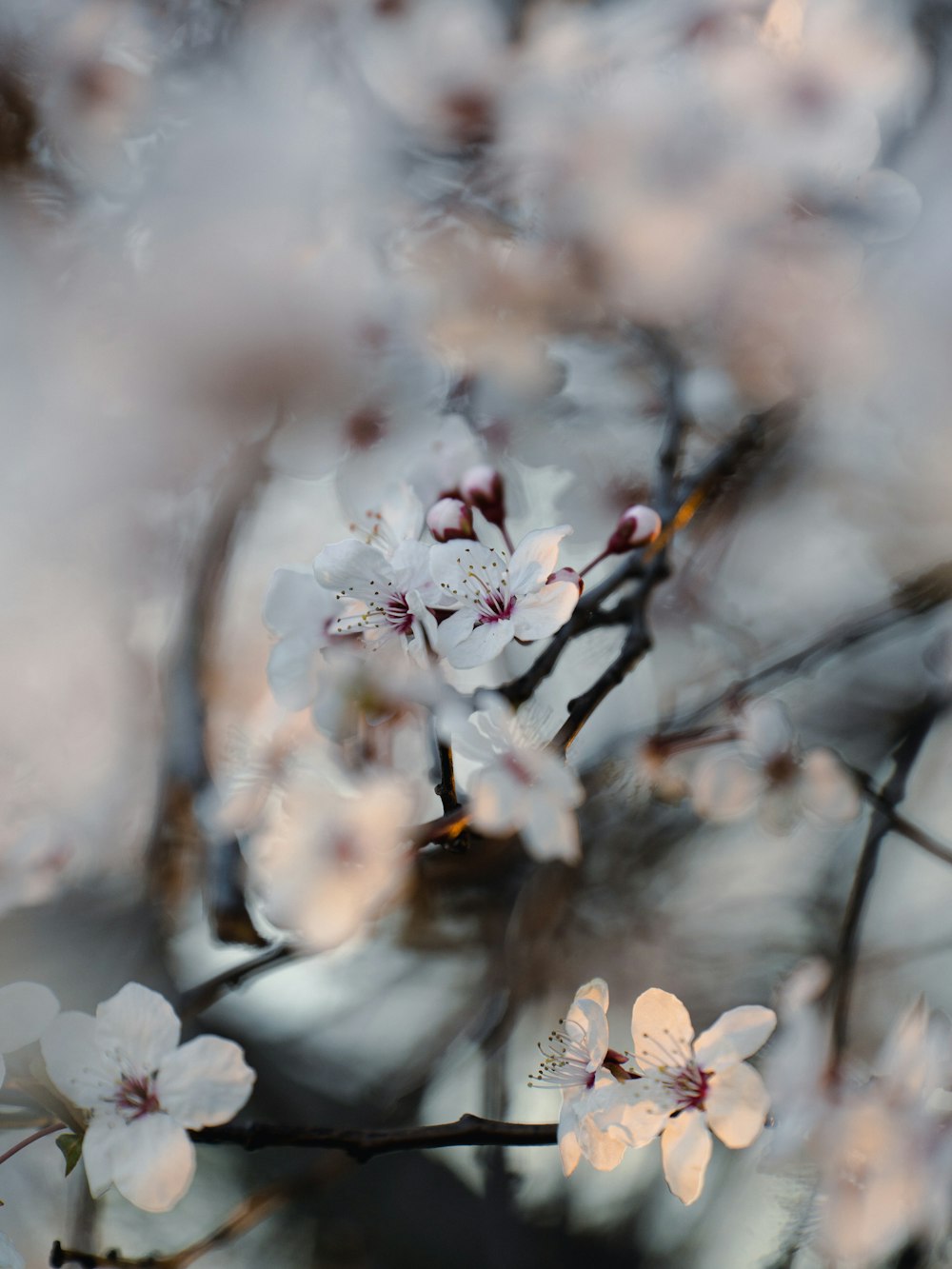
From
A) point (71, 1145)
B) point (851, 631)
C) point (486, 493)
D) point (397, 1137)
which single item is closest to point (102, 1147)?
point (71, 1145)

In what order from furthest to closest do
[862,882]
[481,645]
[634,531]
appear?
[862,882], [634,531], [481,645]

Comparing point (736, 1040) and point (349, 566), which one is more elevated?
point (349, 566)

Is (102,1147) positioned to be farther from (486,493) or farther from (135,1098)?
(486,493)

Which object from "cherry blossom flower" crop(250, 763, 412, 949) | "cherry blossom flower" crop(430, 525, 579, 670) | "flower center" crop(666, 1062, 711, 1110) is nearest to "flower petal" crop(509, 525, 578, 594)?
"cherry blossom flower" crop(430, 525, 579, 670)

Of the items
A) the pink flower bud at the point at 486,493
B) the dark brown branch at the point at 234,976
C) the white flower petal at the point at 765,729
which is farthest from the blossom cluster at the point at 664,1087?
the white flower petal at the point at 765,729

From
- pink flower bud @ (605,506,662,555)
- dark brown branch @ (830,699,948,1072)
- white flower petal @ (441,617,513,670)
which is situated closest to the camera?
white flower petal @ (441,617,513,670)

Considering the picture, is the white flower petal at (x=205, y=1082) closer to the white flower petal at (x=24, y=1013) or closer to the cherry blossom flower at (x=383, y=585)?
the white flower petal at (x=24, y=1013)

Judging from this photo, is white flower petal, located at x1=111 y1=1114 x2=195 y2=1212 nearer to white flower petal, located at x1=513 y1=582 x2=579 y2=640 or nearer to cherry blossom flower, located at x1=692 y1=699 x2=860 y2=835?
white flower petal, located at x1=513 y1=582 x2=579 y2=640
